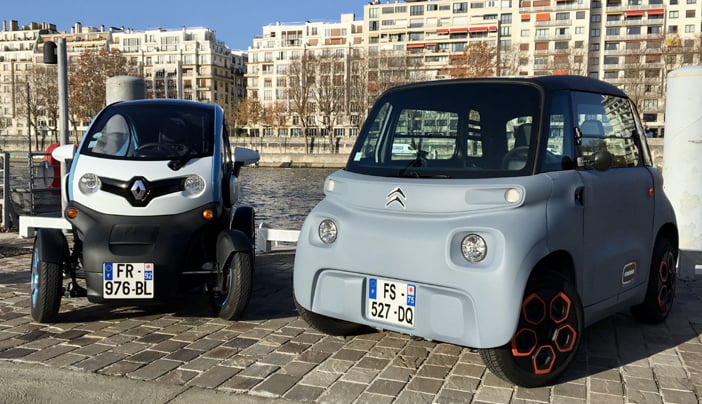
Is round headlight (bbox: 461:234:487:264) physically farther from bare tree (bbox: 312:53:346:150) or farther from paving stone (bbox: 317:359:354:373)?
bare tree (bbox: 312:53:346:150)

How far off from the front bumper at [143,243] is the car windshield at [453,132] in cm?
155

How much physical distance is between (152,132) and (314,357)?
278 cm

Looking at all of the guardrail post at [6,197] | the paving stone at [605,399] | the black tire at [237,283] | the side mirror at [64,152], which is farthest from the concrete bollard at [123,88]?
the paving stone at [605,399]

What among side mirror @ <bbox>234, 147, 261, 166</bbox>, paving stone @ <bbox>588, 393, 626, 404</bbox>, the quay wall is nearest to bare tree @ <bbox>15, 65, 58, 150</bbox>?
the quay wall

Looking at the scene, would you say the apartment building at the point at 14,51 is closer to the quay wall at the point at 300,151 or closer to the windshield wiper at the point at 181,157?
the quay wall at the point at 300,151

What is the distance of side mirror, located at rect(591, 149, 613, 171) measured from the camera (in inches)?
180

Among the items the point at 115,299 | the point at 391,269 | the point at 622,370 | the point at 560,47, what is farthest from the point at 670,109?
the point at 560,47

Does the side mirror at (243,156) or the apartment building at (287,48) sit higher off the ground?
the apartment building at (287,48)

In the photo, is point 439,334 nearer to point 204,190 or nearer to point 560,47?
point 204,190

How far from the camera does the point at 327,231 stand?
15.2ft

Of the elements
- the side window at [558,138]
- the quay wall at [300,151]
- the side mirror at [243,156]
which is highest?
the side window at [558,138]

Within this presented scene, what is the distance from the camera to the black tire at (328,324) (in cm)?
499

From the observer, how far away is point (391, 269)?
4.23 m

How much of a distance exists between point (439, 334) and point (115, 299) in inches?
105
